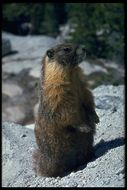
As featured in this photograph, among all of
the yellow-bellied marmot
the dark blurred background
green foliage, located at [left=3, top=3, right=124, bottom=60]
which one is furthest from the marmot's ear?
green foliage, located at [left=3, top=3, right=124, bottom=60]

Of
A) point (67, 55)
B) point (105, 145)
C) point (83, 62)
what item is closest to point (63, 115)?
point (67, 55)

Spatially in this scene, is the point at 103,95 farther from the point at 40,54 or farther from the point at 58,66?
the point at 40,54

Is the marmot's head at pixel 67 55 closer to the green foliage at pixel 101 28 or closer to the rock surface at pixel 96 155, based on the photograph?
the rock surface at pixel 96 155

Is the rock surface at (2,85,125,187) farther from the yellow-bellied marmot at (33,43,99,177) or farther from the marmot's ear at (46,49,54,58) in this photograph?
the marmot's ear at (46,49,54,58)

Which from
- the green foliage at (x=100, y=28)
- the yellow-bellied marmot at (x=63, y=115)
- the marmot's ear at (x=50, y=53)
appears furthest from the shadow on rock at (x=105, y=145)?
the green foliage at (x=100, y=28)

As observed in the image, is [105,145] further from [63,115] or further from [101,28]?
[101,28]

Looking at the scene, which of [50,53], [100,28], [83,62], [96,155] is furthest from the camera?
[100,28]
